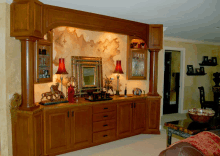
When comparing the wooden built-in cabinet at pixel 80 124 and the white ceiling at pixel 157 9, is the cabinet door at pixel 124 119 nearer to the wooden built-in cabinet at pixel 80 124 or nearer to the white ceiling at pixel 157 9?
the wooden built-in cabinet at pixel 80 124

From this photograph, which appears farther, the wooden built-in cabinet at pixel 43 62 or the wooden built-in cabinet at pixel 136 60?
the wooden built-in cabinet at pixel 136 60

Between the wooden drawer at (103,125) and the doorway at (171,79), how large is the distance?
3294 millimetres

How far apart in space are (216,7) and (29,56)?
3.14 metres

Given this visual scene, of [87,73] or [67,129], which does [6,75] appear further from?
[87,73]

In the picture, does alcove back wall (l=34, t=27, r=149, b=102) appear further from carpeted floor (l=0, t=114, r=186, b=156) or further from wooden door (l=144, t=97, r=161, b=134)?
carpeted floor (l=0, t=114, r=186, b=156)

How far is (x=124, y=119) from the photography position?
4031 mm

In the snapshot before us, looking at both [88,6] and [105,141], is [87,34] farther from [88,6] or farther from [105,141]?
[105,141]

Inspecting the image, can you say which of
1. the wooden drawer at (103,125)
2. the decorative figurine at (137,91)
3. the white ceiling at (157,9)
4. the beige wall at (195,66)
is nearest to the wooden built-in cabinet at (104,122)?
the wooden drawer at (103,125)

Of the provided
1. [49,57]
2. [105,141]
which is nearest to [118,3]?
[49,57]

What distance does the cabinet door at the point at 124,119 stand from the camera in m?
3.96

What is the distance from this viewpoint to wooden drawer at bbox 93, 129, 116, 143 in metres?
3.67

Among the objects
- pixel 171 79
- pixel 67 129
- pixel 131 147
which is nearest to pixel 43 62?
pixel 67 129

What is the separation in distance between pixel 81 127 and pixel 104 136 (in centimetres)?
58

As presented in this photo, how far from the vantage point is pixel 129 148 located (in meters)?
3.63
